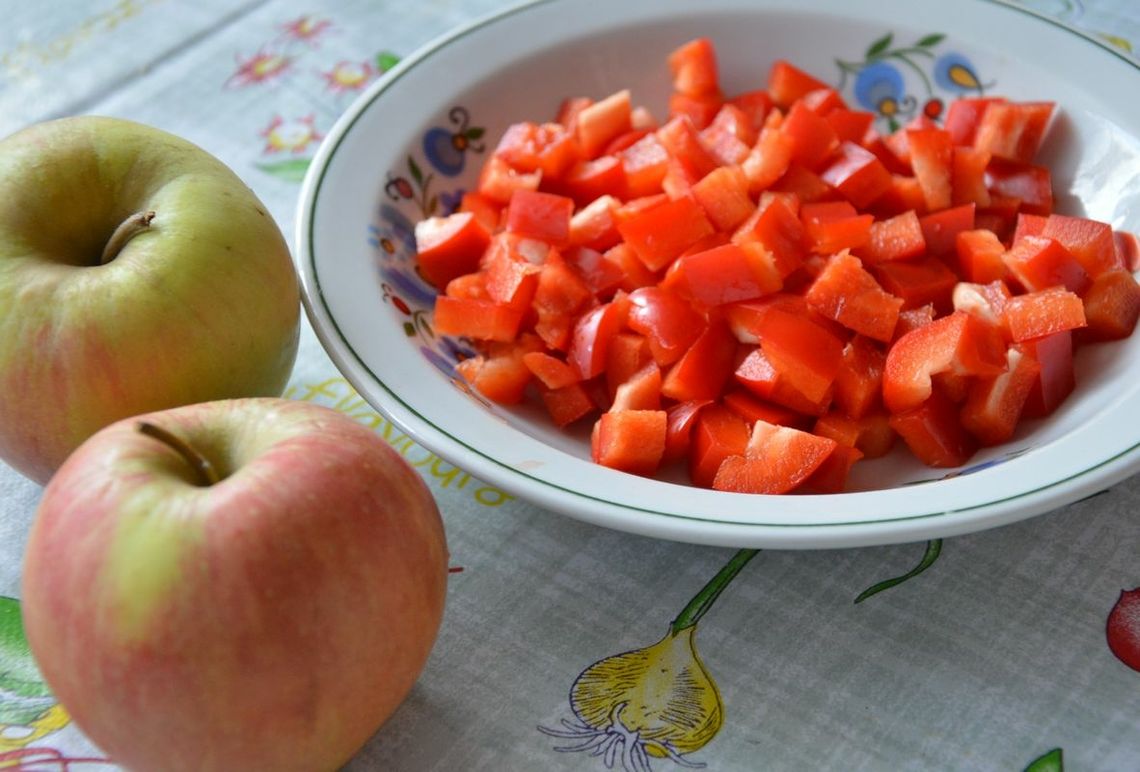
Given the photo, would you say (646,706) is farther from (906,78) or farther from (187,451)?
(906,78)

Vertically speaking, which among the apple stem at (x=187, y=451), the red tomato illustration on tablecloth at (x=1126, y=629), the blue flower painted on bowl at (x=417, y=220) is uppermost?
the apple stem at (x=187, y=451)

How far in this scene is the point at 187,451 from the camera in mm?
997

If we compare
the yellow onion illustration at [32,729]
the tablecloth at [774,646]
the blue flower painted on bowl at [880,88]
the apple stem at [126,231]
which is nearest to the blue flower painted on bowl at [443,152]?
the tablecloth at [774,646]

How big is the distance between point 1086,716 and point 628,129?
1.08 m

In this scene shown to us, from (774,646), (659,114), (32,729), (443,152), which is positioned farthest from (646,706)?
(659,114)

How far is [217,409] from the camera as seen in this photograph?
106 centimetres

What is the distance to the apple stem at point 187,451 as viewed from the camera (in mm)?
984

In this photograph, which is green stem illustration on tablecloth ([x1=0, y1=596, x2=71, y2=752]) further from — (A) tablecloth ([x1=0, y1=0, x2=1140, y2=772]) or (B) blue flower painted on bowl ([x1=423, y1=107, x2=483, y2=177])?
(B) blue flower painted on bowl ([x1=423, y1=107, x2=483, y2=177])

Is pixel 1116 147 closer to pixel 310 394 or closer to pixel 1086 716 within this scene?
pixel 1086 716

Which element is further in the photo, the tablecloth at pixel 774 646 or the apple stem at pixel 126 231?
the apple stem at pixel 126 231

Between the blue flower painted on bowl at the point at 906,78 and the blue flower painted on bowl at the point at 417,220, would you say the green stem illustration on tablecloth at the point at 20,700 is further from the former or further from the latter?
the blue flower painted on bowl at the point at 906,78

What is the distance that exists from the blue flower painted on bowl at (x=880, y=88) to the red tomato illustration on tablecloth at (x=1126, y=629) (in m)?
0.97

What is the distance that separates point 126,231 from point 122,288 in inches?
3.3

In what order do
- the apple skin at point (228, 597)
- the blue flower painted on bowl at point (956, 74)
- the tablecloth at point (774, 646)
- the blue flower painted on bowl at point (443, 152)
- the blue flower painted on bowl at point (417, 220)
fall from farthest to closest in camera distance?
1. the blue flower painted on bowl at point (956, 74)
2. the blue flower painted on bowl at point (443, 152)
3. the blue flower painted on bowl at point (417, 220)
4. the tablecloth at point (774, 646)
5. the apple skin at point (228, 597)
